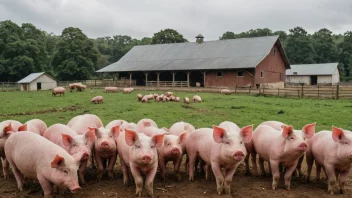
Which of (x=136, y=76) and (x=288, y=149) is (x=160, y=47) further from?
(x=288, y=149)

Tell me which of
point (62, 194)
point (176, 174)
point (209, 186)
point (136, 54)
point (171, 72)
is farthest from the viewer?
point (136, 54)

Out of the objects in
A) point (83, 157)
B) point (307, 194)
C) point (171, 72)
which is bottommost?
point (307, 194)

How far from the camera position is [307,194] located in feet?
19.0

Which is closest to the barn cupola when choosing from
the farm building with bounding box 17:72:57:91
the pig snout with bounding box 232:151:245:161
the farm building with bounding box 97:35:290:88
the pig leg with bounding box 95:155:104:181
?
the farm building with bounding box 97:35:290:88

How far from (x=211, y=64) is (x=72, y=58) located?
26.9m

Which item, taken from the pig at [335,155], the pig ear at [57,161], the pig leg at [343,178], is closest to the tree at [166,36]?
the pig at [335,155]

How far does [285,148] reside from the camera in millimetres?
5777

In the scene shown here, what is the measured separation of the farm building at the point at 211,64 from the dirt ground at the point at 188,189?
1126 inches

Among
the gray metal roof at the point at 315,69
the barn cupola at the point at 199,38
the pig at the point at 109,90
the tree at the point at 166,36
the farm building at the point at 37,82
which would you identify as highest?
the tree at the point at 166,36

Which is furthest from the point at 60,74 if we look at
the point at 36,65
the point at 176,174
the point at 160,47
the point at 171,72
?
the point at 176,174

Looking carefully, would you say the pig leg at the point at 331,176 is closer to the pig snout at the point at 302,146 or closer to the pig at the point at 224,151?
the pig snout at the point at 302,146

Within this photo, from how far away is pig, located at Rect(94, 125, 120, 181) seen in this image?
6.26 metres

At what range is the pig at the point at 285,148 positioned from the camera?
567 cm

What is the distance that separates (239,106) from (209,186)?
13.0m
